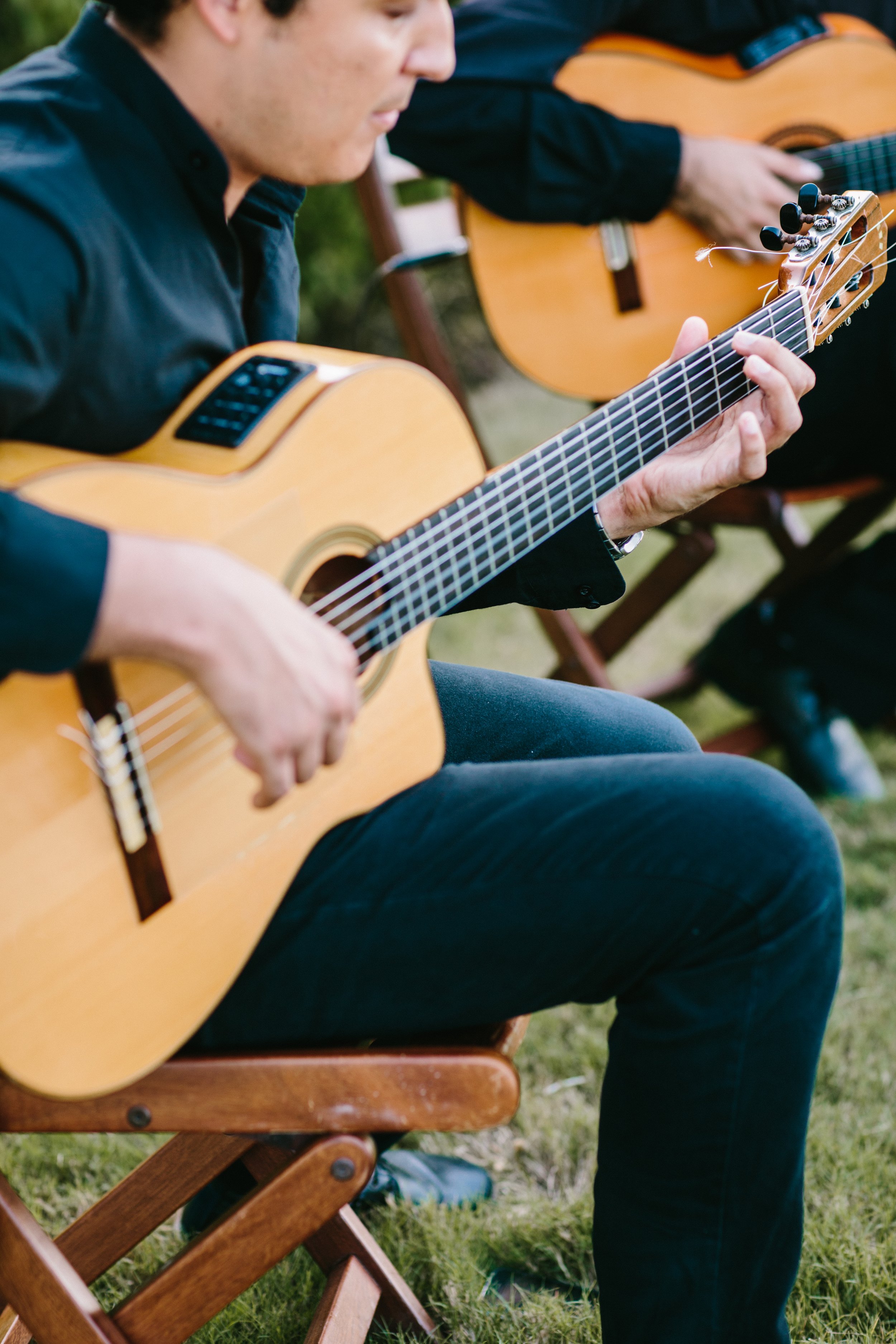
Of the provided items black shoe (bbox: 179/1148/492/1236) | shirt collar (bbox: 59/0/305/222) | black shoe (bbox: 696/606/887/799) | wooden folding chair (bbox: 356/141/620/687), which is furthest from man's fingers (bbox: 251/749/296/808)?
black shoe (bbox: 696/606/887/799)

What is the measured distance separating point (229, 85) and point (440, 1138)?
5.14 ft

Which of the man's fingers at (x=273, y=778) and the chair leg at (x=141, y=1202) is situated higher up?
the man's fingers at (x=273, y=778)

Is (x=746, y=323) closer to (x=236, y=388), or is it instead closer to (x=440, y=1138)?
(x=236, y=388)

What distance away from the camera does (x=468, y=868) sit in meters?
1.12

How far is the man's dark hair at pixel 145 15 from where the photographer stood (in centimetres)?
117

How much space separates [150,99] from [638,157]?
1.52m

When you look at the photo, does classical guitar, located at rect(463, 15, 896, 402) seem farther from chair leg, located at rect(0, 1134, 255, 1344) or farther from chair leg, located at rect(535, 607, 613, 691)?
chair leg, located at rect(0, 1134, 255, 1344)

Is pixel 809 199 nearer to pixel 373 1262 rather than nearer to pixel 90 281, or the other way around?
pixel 90 281

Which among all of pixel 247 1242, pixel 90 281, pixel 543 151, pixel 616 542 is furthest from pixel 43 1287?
pixel 543 151

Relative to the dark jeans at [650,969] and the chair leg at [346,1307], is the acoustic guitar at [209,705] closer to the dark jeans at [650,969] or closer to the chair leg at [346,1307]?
the dark jeans at [650,969]

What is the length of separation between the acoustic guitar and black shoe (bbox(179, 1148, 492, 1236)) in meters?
0.73

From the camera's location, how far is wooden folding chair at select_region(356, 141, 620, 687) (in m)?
2.64

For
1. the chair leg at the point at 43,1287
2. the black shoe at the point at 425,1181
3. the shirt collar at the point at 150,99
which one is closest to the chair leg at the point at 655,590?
the black shoe at the point at 425,1181

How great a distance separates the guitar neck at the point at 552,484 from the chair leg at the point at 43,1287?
0.63 meters
